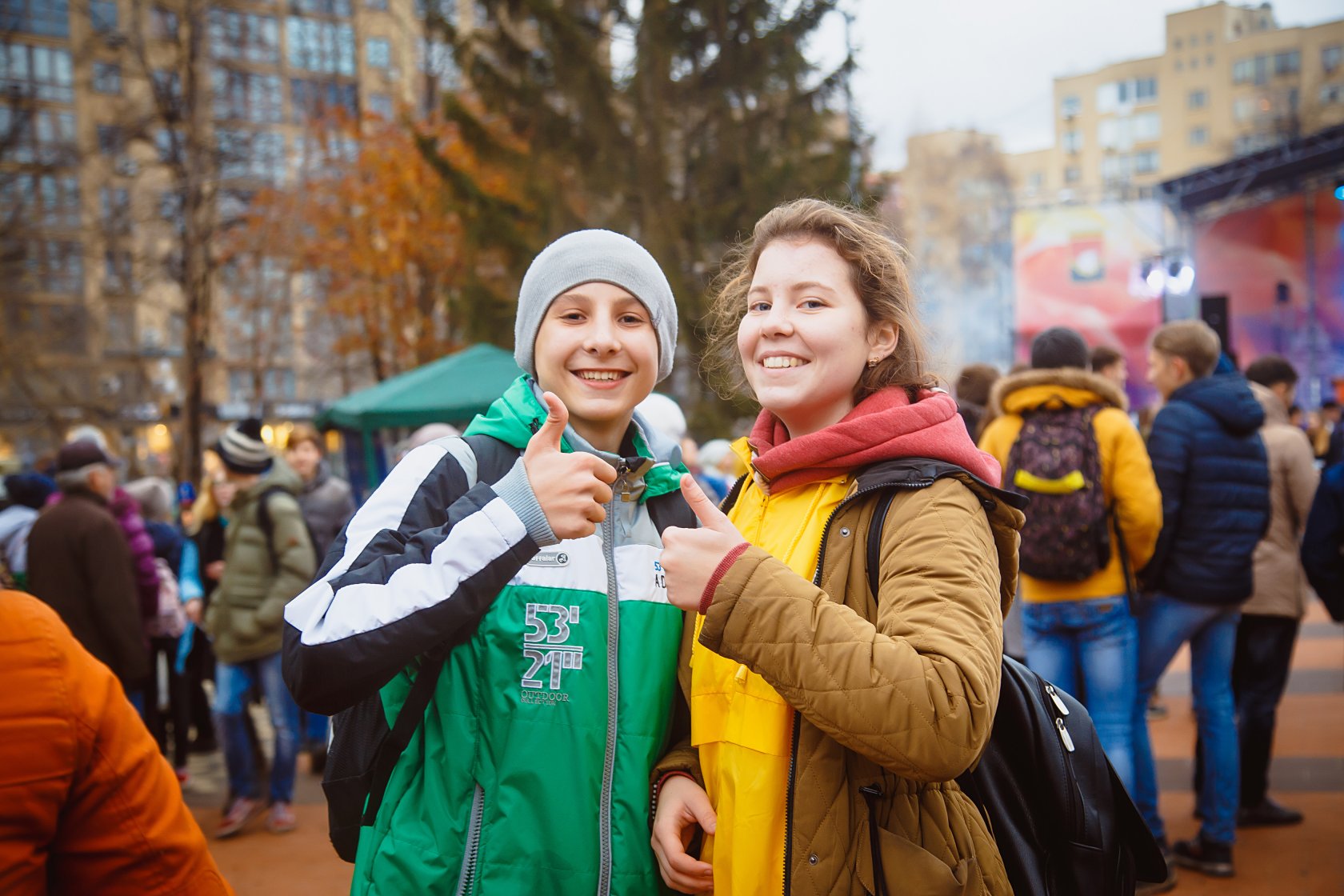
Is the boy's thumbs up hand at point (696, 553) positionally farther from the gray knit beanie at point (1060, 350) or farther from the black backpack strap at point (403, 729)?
the gray knit beanie at point (1060, 350)

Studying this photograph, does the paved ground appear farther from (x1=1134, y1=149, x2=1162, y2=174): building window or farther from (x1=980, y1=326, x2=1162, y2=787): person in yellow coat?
(x1=1134, y1=149, x2=1162, y2=174): building window

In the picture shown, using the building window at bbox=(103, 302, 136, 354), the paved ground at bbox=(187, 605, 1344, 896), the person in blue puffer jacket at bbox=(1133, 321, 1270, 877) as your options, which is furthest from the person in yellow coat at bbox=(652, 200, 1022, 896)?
the building window at bbox=(103, 302, 136, 354)

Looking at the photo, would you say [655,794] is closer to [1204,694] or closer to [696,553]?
[696,553]

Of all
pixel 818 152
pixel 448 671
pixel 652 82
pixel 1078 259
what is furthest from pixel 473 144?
pixel 1078 259

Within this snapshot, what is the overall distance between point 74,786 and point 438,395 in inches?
325

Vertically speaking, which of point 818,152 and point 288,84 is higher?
point 288,84

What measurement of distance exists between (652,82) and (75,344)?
3308 centimetres

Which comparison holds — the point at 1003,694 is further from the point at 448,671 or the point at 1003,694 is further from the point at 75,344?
the point at 75,344

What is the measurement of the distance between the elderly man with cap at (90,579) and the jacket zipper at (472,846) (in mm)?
4180

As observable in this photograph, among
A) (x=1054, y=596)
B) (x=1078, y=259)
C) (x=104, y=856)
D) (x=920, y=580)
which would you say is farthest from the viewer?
(x=1078, y=259)

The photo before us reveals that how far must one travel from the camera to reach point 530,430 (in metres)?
1.93

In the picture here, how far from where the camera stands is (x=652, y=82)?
12.6 metres

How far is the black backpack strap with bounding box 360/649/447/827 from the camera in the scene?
69.3 inches

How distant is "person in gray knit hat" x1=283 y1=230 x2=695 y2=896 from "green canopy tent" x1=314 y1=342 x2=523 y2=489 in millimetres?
7101
